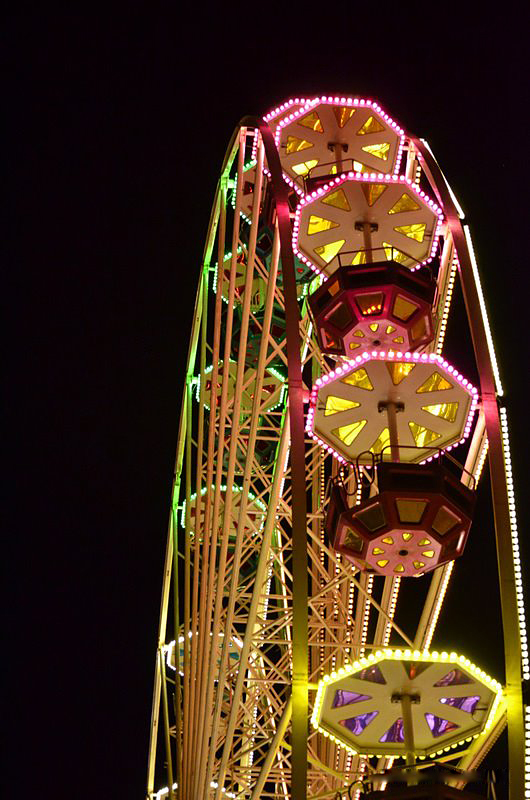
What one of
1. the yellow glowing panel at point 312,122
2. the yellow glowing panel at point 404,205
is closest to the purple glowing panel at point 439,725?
the yellow glowing panel at point 404,205

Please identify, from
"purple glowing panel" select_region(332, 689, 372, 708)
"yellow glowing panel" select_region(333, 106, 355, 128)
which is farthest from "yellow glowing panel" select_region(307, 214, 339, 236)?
"purple glowing panel" select_region(332, 689, 372, 708)

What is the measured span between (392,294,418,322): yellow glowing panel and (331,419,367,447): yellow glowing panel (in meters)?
1.60

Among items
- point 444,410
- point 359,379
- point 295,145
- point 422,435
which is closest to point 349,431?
point 359,379

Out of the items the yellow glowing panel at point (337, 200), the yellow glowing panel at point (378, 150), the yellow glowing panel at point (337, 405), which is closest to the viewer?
the yellow glowing panel at point (337, 405)

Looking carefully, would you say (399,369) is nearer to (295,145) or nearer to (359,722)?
(359,722)

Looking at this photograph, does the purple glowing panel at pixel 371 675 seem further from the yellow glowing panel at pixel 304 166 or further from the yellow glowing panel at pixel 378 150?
the yellow glowing panel at pixel 378 150

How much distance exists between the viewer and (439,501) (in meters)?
14.4

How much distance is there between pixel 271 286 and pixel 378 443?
2612 millimetres

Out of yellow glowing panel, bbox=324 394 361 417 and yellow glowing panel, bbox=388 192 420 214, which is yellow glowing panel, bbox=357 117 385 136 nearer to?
yellow glowing panel, bbox=388 192 420 214

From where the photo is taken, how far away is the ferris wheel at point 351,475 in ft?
43.6

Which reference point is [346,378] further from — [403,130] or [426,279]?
[403,130]

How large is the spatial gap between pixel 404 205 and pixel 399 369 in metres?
3.74

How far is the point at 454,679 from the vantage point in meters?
13.5

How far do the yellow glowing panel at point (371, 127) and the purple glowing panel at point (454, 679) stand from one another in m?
9.99
